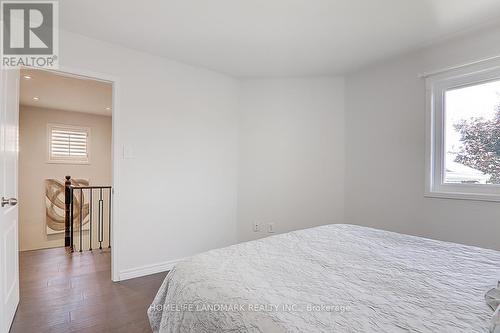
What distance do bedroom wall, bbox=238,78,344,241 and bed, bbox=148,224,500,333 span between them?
73.6 inches

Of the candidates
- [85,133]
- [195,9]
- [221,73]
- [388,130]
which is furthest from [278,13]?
[85,133]

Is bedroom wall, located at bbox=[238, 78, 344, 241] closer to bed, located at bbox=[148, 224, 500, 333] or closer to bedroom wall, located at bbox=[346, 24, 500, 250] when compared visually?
bedroom wall, located at bbox=[346, 24, 500, 250]

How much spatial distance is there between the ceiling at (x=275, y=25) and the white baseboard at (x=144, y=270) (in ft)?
7.49

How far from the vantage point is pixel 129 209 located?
106 inches

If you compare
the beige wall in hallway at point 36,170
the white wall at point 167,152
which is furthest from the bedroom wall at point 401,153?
the beige wall in hallway at point 36,170

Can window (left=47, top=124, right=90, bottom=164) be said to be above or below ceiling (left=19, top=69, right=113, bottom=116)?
below

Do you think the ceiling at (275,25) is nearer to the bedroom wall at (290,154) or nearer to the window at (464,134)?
the window at (464,134)

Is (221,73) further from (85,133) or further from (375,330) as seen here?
(85,133)

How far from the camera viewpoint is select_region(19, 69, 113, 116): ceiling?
354 cm

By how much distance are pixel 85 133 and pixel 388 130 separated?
225 inches

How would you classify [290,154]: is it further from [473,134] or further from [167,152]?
[473,134]

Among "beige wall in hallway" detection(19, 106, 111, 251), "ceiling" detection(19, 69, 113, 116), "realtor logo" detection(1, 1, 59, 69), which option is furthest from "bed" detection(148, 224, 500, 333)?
"beige wall in hallway" detection(19, 106, 111, 251)

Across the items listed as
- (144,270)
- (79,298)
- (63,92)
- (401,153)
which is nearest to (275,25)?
(401,153)

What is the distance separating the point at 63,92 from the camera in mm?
4117
